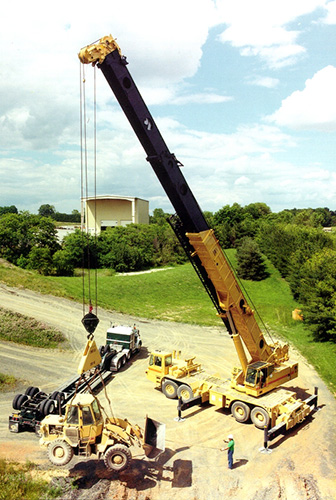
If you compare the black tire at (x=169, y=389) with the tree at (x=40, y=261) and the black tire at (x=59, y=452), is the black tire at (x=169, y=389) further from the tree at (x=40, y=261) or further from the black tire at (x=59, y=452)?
the tree at (x=40, y=261)

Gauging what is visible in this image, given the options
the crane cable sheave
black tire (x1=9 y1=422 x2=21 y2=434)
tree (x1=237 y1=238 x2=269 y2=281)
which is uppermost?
the crane cable sheave

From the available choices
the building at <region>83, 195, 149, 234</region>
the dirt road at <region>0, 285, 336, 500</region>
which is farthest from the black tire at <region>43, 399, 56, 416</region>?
the building at <region>83, 195, 149, 234</region>

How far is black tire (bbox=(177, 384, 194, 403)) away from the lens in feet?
59.3

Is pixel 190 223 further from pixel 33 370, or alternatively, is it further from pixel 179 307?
pixel 179 307

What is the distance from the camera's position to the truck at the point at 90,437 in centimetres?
1191

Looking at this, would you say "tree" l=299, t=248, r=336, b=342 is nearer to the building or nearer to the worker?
the worker

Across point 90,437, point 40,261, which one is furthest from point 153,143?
point 40,261

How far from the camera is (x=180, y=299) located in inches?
1898

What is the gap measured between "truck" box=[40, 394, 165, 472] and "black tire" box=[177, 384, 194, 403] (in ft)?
18.4

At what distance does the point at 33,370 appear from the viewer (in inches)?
888

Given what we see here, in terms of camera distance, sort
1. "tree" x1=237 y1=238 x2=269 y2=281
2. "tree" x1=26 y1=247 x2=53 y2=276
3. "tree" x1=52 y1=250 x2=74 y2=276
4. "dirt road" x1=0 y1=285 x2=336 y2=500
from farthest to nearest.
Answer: "tree" x1=237 y1=238 x2=269 y2=281 → "tree" x1=52 y1=250 x2=74 y2=276 → "tree" x1=26 y1=247 x2=53 y2=276 → "dirt road" x1=0 y1=285 x2=336 y2=500

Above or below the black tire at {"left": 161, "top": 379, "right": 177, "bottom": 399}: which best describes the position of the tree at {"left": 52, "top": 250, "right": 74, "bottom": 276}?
above

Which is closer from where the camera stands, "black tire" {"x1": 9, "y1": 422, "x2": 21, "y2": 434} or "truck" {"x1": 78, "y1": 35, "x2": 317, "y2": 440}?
"truck" {"x1": 78, "y1": 35, "x2": 317, "y2": 440}

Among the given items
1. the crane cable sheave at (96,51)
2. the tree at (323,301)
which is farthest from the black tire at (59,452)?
the tree at (323,301)
